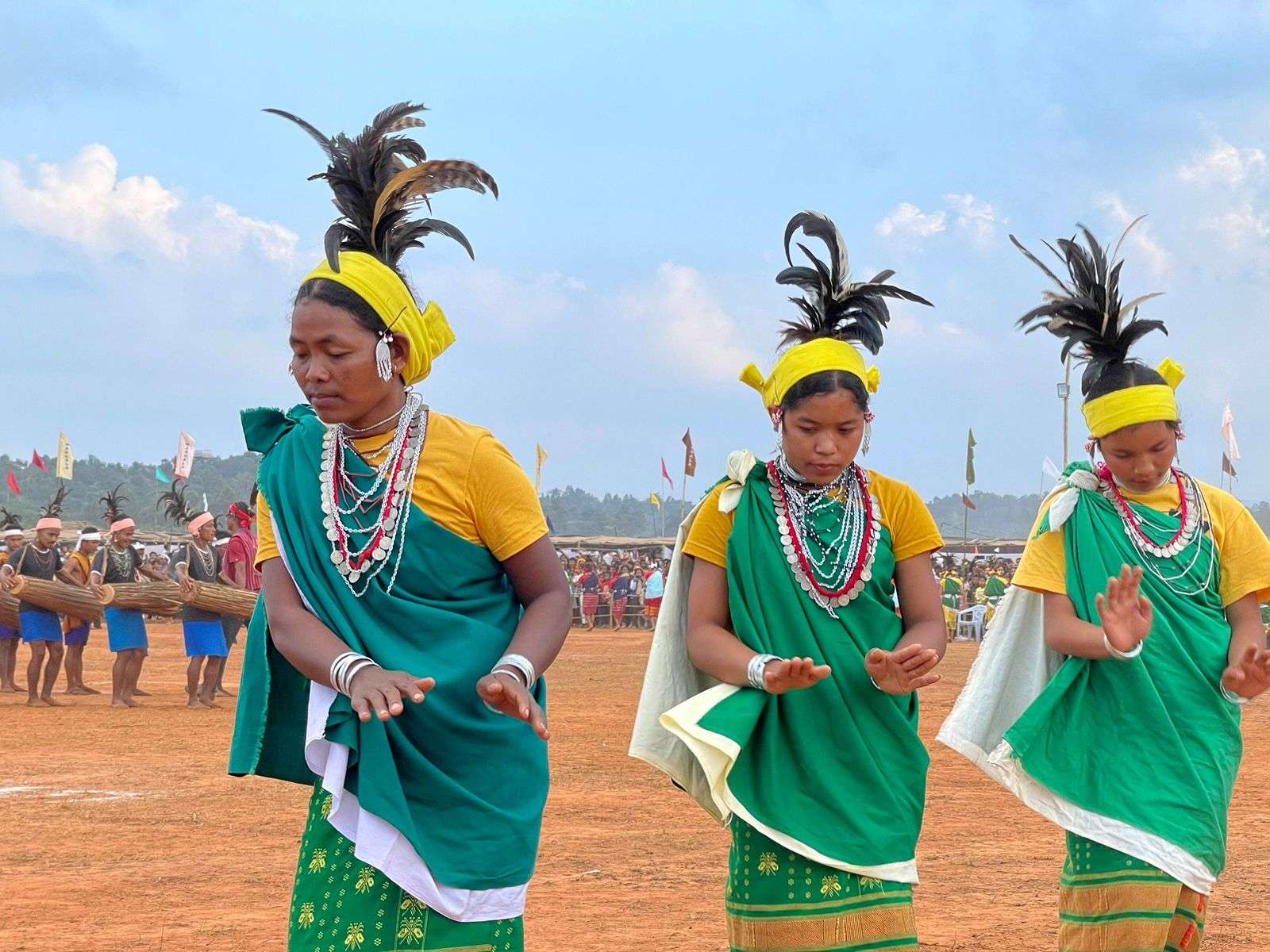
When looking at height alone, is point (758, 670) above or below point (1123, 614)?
below

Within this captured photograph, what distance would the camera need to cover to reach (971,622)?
41438 mm

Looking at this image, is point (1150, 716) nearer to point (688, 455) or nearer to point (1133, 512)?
point (1133, 512)

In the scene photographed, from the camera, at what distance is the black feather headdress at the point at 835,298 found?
18.0 ft

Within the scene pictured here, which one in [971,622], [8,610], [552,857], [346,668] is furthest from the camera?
[971,622]

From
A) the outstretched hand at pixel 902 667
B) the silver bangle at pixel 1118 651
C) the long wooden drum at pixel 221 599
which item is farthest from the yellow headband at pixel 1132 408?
the long wooden drum at pixel 221 599

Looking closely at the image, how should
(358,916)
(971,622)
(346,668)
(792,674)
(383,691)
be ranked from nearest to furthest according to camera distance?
(383,691)
(346,668)
(358,916)
(792,674)
(971,622)

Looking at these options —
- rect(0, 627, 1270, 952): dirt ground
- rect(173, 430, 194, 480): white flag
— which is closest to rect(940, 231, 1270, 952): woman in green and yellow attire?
rect(0, 627, 1270, 952): dirt ground

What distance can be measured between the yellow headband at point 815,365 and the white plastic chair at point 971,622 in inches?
1332

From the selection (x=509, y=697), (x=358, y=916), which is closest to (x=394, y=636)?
(x=509, y=697)

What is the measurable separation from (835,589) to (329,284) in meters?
1.83

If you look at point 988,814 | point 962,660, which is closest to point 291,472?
point 988,814

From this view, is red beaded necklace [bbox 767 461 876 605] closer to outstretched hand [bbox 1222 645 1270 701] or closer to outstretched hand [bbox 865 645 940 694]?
outstretched hand [bbox 865 645 940 694]

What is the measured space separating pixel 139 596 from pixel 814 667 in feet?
49.8

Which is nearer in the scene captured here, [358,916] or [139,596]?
[358,916]
